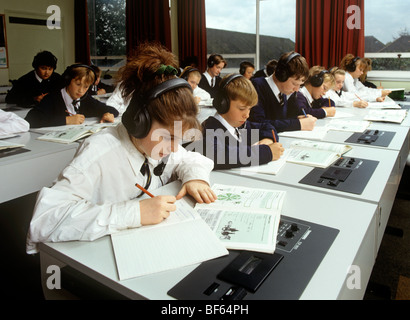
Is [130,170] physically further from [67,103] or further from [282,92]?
[67,103]

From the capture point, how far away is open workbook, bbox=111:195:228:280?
71 centimetres

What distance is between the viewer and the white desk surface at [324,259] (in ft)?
2.14

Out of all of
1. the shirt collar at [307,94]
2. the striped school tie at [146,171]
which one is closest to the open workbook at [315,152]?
the striped school tie at [146,171]

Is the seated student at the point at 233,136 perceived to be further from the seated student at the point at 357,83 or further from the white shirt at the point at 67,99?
the seated student at the point at 357,83

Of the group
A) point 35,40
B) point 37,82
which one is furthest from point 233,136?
point 35,40

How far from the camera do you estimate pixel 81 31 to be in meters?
6.39

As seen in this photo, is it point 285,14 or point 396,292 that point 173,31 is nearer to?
point 285,14

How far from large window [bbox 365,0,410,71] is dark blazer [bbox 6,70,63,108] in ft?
12.5

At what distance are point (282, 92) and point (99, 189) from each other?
Result: 1482 mm

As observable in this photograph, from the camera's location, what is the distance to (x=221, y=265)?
723 mm

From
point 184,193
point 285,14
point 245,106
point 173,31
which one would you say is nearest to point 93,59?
point 173,31

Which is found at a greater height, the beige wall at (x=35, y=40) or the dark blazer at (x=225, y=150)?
the beige wall at (x=35, y=40)

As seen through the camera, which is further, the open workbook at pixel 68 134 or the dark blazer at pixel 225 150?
the open workbook at pixel 68 134
